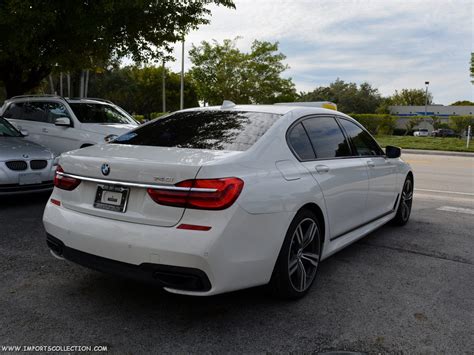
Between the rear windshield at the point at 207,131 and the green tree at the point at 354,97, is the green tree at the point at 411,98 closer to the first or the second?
the green tree at the point at 354,97

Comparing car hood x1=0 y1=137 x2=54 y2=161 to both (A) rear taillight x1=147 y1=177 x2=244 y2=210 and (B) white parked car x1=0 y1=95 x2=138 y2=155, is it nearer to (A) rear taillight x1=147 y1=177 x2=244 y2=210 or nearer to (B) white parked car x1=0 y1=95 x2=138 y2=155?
(B) white parked car x1=0 y1=95 x2=138 y2=155

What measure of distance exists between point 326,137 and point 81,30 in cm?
747

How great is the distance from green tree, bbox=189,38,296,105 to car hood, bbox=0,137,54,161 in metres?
32.9

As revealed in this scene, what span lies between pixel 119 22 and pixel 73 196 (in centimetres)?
837

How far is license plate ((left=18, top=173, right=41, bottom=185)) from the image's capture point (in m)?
6.46

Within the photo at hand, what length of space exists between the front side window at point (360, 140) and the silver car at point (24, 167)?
4.52m

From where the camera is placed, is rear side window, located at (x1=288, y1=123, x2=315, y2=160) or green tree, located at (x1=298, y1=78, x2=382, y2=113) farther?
green tree, located at (x1=298, y1=78, x2=382, y2=113)

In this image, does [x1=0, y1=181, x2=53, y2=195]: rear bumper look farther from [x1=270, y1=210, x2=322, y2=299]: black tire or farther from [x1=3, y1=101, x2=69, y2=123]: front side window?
[x1=270, y1=210, x2=322, y2=299]: black tire

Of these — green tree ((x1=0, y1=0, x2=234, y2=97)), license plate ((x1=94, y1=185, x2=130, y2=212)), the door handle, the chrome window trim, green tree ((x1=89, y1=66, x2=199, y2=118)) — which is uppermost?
green tree ((x1=89, y1=66, x2=199, y2=118))

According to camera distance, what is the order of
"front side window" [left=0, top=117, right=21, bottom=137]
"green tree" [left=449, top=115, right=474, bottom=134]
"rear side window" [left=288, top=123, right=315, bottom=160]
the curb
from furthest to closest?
"green tree" [left=449, top=115, right=474, bottom=134] → the curb → "front side window" [left=0, top=117, right=21, bottom=137] → "rear side window" [left=288, top=123, right=315, bottom=160]

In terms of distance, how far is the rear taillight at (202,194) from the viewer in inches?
109

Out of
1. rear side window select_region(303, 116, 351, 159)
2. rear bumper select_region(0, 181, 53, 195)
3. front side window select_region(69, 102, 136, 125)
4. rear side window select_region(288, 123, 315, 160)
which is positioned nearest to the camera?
rear side window select_region(288, 123, 315, 160)

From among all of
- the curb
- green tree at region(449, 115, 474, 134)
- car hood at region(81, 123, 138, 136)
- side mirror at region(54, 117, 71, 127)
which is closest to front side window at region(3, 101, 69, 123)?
side mirror at region(54, 117, 71, 127)

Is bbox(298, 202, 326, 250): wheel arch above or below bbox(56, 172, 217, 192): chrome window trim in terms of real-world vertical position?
below
